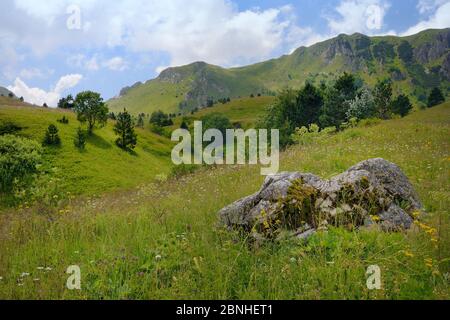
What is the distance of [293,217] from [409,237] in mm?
1833

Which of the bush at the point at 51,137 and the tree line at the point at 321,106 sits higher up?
the tree line at the point at 321,106

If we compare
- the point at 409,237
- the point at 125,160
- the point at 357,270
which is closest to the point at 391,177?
the point at 409,237

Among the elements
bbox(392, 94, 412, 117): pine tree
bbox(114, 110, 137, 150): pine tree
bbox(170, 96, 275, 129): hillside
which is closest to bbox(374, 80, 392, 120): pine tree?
bbox(392, 94, 412, 117): pine tree

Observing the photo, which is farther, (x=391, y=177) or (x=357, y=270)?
(x=391, y=177)

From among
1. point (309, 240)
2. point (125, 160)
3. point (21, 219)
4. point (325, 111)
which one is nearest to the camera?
point (309, 240)

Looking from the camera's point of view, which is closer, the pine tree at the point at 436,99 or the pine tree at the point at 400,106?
the pine tree at the point at 400,106

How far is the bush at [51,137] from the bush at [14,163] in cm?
851

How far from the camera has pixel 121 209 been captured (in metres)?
9.73

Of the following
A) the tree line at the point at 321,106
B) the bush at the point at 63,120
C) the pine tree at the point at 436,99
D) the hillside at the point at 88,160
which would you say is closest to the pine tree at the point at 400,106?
the pine tree at the point at 436,99

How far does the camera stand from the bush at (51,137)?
177 ft

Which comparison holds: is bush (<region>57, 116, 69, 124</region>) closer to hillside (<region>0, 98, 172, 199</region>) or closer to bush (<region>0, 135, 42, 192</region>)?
hillside (<region>0, 98, 172, 199</region>)

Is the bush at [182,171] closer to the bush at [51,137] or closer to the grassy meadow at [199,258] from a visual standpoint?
the grassy meadow at [199,258]

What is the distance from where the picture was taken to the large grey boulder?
6.11 m
